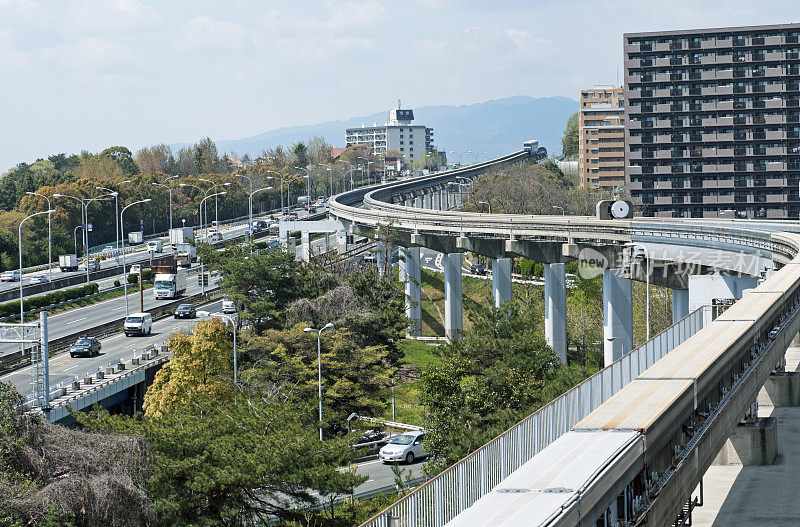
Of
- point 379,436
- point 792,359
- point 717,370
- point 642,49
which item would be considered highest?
point 642,49

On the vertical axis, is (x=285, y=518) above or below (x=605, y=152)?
below

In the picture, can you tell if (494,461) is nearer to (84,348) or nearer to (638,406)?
(638,406)

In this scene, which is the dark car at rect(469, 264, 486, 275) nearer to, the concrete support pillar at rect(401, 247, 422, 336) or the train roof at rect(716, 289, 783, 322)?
the concrete support pillar at rect(401, 247, 422, 336)

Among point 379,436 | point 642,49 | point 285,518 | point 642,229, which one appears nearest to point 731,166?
point 642,49

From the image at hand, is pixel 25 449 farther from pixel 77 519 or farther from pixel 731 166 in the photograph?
pixel 731 166

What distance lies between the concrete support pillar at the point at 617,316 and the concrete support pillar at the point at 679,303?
260cm

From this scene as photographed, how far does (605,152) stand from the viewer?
193500 millimetres

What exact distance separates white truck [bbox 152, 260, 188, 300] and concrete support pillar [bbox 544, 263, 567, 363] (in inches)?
1342

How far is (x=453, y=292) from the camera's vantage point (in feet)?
281

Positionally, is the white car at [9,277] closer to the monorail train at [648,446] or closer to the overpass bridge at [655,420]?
the overpass bridge at [655,420]

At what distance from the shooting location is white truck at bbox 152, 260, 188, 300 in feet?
283

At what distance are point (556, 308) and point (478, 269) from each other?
1705 inches

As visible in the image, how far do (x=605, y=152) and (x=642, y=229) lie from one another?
137 m

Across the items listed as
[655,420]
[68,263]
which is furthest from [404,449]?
[68,263]
